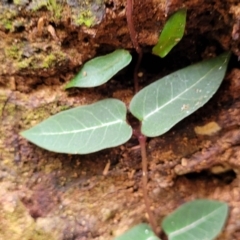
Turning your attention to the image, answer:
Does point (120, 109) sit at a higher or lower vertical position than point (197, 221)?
higher

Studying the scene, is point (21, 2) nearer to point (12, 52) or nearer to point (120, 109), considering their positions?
point (12, 52)

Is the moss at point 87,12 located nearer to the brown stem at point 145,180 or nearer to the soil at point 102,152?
the soil at point 102,152

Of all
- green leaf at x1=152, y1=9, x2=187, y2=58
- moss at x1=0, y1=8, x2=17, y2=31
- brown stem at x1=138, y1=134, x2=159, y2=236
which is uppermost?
moss at x1=0, y1=8, x2=17, y2=31

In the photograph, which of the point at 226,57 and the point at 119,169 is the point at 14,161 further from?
the point at 226,57

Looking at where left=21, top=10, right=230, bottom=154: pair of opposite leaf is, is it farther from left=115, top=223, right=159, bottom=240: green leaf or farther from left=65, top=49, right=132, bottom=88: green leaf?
left=115, top=223, right=159, bottom=240: green leaf

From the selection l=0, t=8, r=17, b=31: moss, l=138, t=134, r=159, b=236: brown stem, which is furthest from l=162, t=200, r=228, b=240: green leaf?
l=0, t=8, r=17, b=31: moss

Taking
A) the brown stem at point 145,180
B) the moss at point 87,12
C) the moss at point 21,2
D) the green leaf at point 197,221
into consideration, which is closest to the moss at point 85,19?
the moss at point 87,12

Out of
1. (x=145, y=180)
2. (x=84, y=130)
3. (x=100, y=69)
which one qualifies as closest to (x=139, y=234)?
(x=145, y=180)

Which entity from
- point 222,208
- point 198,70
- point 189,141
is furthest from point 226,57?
point 222,208
